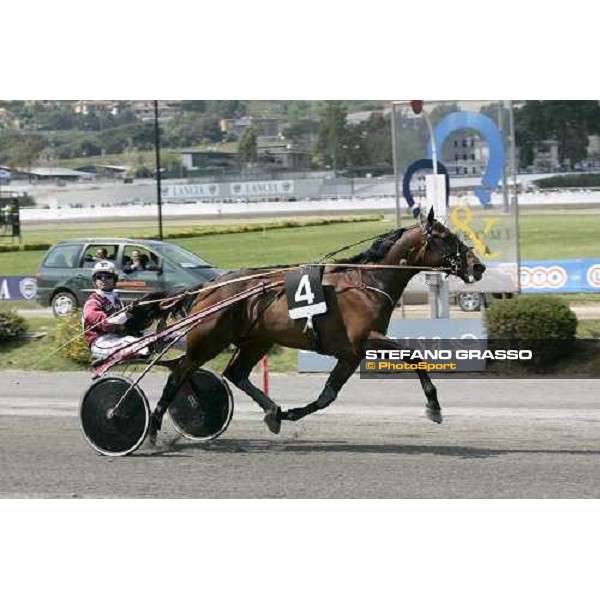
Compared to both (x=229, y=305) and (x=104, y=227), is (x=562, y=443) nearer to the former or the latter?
(x=229, y=305)

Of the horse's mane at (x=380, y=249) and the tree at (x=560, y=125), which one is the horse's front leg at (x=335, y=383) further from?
the tree at (x=560, y=125)

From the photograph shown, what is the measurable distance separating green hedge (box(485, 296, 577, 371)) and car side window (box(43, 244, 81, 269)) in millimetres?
6131

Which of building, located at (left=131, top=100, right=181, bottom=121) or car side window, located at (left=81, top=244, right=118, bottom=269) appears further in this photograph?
car side window, located at (left=81, top=244, right=118, bottom=269)

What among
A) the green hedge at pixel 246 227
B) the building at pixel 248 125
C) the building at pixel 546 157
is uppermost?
the building at pixel 248 125

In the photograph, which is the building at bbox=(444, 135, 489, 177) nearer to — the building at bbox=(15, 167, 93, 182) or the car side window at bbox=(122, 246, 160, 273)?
the car side window at bbox=(122, 246, 160, 273)

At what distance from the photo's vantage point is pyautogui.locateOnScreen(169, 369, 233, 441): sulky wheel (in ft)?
31.0

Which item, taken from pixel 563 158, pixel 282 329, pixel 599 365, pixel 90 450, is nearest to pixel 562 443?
pixel 282 329

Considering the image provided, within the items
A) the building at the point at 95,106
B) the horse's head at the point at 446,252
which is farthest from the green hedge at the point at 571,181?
the horse's head at the point at 446,252

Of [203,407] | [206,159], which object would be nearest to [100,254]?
[206,159]

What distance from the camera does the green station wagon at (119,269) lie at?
15.9 meters

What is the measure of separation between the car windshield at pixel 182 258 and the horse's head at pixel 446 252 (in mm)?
7345

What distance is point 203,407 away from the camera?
31.1 ft
